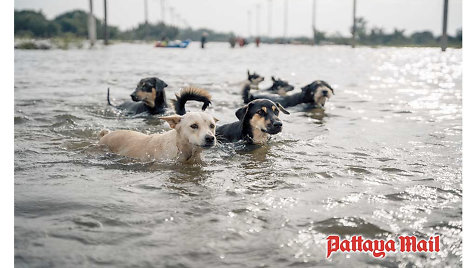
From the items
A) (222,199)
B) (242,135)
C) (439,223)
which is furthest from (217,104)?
(439,223)

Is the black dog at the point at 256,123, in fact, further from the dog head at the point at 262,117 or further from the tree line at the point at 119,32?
the tree line at the point at 119,32

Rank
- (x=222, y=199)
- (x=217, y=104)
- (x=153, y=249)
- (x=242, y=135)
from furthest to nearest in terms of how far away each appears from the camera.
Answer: (x=217, y=104), (x=242, y=135), (x=222, y=199), (x=153, y=249)

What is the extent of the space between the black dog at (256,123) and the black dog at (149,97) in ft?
11.0

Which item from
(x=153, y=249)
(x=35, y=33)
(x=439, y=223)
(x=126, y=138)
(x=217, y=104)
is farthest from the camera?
(x=35, y=33)

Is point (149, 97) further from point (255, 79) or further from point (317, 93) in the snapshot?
point (255, 79)

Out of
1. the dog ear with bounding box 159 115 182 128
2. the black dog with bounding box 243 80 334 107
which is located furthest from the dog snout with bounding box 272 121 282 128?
the black dog with bounding box 243 80 334 107

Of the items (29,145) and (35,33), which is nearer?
(29,145)

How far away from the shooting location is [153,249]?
11.4 feet

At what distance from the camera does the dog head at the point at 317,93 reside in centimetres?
1253

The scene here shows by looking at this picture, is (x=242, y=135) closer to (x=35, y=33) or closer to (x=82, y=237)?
(x=82, y=237)

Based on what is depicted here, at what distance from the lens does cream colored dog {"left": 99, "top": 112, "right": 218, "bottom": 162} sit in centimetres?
604

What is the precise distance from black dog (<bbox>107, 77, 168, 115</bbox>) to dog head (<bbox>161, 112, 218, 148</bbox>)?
479 centimetres

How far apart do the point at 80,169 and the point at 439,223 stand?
14.7 ft

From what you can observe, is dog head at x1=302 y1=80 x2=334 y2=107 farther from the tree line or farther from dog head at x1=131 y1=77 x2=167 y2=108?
the tree line
